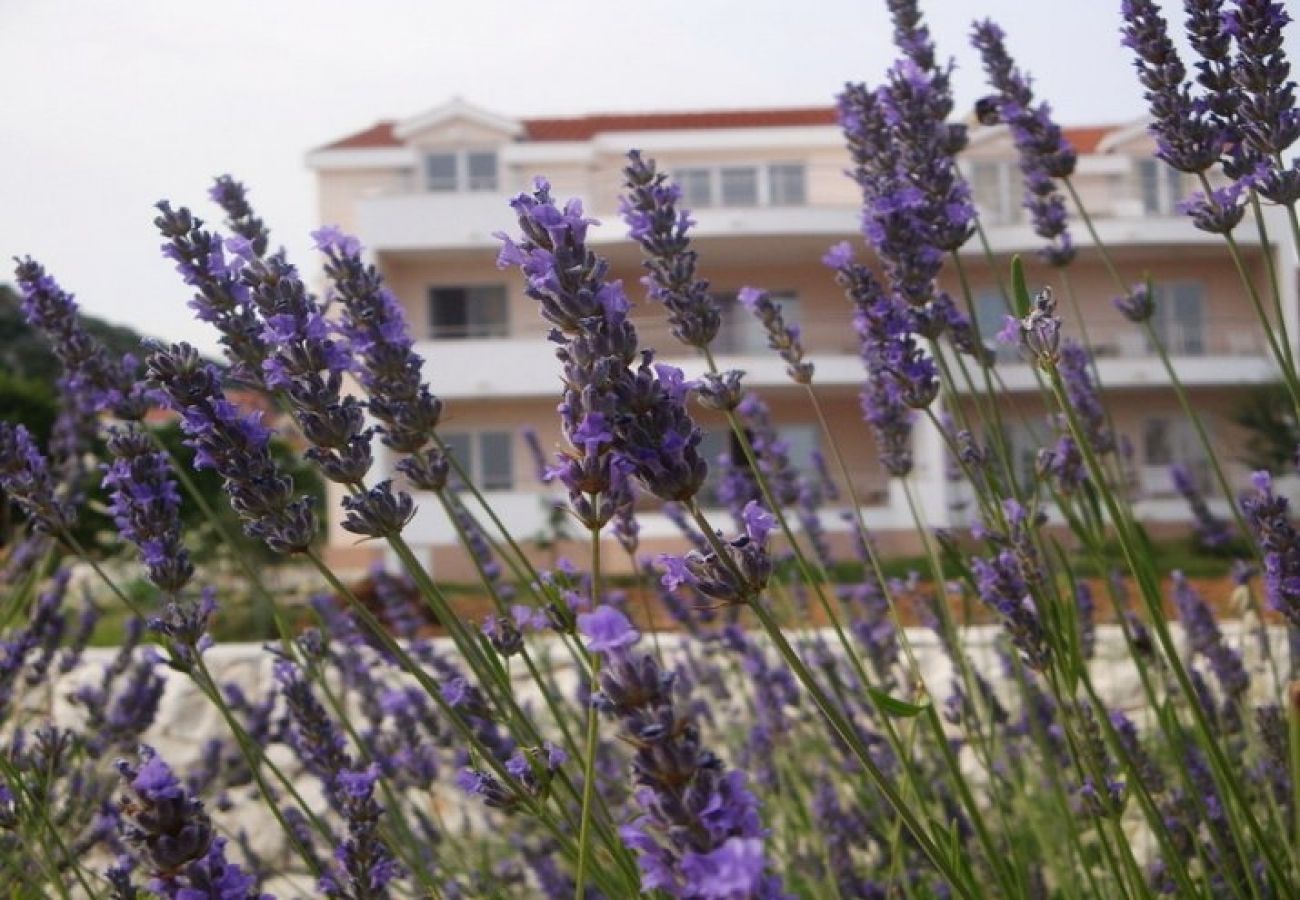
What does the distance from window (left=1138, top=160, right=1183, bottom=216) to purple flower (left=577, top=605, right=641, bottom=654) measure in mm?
24262

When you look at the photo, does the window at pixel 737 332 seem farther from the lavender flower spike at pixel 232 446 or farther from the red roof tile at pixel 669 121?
the lavender flower spike at pixel 232 446

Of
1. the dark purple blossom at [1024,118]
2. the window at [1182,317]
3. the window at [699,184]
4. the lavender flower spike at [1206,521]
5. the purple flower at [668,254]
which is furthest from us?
the window at [699,184]

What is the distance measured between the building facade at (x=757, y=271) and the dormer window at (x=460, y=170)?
3cm

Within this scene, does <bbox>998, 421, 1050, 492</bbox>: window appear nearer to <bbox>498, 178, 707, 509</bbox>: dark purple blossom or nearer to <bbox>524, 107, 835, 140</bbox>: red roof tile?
<bbox>498, 178, 707, 509</bbox>: dark purple blossom

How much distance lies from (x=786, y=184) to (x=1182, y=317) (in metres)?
6.63

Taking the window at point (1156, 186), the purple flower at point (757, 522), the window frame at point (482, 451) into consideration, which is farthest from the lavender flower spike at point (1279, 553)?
the window at point (1156, 186)

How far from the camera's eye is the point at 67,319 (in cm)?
259

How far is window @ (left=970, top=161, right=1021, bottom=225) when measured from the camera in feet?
78.2

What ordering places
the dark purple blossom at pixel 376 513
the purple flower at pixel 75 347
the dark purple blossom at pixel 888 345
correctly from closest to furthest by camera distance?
the dark purple blossom at pixel 376 513
the dark purple blossom at pixel 888 345
the purple flower at pixel 75 347

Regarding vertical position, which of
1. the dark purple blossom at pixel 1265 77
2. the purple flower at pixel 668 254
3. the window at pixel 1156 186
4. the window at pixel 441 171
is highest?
the window at pixel 441 171

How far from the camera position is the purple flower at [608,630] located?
984 millimetres

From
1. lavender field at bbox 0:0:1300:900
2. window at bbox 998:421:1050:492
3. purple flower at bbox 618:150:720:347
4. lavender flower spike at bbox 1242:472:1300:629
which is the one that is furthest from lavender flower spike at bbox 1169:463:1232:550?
purple flower at bbox 618:150:720:347

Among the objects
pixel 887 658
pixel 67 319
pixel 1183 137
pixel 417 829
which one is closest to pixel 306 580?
pixel 417 829

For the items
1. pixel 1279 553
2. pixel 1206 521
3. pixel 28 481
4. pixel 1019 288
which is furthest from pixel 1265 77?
pixel 1206 521
